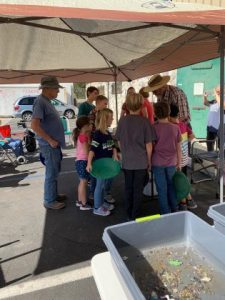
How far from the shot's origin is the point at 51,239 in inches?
133

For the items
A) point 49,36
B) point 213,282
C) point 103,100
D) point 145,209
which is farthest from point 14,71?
point 213,282

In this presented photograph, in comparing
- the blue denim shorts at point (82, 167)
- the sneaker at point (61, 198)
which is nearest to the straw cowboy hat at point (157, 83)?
the blue denim shorts at point (82, 167)

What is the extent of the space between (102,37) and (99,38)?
0.11m

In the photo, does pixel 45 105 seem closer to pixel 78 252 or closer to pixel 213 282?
pixel 78 252

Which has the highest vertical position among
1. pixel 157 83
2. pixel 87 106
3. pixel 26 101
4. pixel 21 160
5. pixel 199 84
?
pixel 26 101

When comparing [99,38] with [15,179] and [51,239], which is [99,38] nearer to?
[51,239]

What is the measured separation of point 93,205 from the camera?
14.0ft

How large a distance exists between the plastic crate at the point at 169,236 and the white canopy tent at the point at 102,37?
1205 millimetres

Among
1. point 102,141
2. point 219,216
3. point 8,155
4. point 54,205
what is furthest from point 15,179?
point 219,216

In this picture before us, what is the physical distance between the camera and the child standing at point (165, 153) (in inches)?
129

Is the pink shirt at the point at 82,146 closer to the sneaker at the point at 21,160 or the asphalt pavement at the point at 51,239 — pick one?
the asphalt pavement at the point at 51,239

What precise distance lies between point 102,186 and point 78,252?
3.09 ft

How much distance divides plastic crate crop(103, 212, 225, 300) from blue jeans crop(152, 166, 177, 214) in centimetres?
193

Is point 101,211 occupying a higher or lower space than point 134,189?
lower
